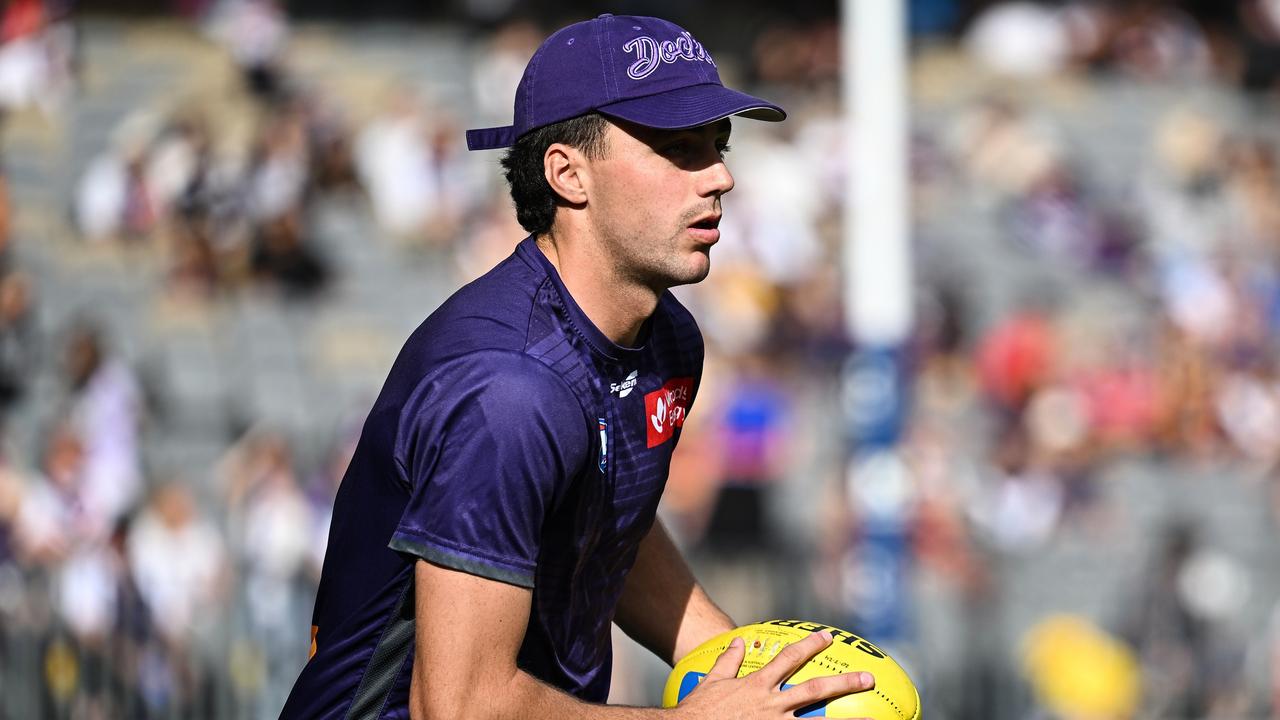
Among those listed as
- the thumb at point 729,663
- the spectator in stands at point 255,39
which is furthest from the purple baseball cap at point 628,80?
the spectator in stands at point 255,39

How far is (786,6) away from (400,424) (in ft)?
38.2

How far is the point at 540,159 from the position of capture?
10.4 ft

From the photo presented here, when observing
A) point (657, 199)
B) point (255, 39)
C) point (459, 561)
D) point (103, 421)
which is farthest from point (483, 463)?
point (255, 39)

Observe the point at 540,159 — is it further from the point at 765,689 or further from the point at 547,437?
the point at 765,689

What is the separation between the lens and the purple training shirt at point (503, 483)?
2766 millimetres

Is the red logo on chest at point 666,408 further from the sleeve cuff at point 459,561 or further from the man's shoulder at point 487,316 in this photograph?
the sleeve cuff at point 459,561

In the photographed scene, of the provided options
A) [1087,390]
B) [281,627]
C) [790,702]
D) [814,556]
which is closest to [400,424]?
[790,702]

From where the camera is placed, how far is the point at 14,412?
10141mm

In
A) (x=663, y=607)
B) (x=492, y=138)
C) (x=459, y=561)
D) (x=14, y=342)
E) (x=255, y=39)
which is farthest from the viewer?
(x=255, y=39)

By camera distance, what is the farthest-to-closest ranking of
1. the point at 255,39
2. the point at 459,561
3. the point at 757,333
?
1. the point at 255,39
2. the point at 757,333
3. the point at 459,561

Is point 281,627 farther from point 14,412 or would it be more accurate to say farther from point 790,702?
point 790,702

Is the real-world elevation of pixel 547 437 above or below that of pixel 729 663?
above

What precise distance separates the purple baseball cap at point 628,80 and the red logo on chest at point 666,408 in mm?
588

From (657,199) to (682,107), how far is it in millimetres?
184
